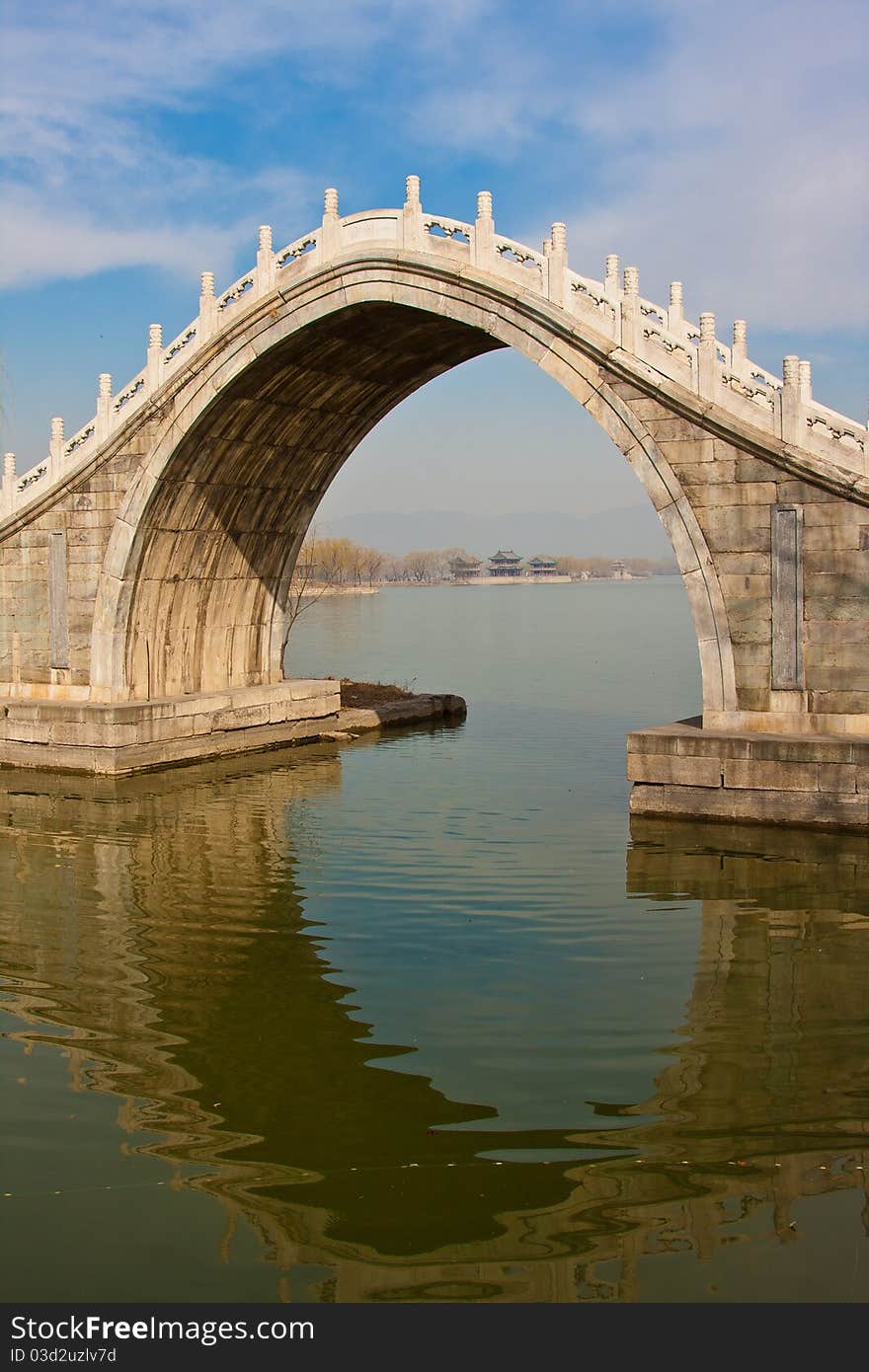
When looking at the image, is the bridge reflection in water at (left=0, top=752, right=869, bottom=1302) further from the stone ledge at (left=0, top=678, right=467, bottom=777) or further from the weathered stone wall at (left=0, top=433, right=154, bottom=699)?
the weathered stone wall at (left=0, top=433, right=154, bottom=699)

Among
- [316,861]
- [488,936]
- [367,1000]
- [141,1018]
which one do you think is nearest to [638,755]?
[316,861]

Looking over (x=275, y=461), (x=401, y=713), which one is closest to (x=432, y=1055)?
(x=275, y=461)

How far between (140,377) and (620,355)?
9027mm

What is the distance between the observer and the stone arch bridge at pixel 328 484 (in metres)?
16.2

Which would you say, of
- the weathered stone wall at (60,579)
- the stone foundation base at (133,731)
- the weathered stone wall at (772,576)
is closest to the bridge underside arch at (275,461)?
the weathered stone wall at (772,576)

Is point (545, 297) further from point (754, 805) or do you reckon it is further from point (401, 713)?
point (401, 713)

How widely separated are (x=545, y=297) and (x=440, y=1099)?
490 inches

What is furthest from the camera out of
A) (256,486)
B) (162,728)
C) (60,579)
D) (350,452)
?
(350,452)

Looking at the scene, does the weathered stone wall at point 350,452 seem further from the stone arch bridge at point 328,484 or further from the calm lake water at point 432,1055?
the calm lake water at point 432,1055

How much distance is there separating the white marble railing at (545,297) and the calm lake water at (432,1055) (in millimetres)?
5054

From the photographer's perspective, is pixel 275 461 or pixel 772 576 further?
pixel 275 461

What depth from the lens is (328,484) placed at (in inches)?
1072

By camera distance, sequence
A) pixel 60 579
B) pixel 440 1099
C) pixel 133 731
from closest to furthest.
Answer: pixel 440 1099, pixel 133 731, pixel 60 579

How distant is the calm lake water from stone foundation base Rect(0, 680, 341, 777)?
9.49ft
